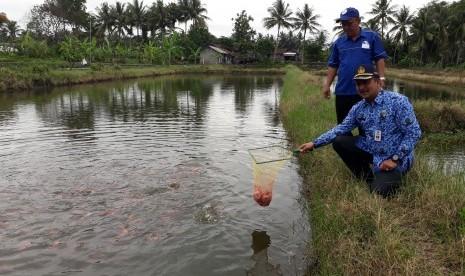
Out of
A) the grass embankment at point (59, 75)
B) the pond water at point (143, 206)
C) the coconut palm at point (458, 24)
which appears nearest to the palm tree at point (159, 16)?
the grass embankment at point (59, 75)

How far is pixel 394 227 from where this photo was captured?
12.8 ft

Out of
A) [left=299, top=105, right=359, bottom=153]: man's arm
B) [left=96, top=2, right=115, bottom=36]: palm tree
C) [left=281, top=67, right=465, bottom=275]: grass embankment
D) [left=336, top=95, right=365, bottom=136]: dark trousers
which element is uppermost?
[left=96, top=2, right=115, bottom=36]: palm tree

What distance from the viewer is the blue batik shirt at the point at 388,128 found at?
4.59 meters

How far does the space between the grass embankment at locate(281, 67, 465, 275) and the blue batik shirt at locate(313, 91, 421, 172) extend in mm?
412

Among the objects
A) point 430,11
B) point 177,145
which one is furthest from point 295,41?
point 177,145

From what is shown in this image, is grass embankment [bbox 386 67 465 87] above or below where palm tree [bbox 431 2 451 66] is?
below

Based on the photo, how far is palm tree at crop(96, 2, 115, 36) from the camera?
7012 cm

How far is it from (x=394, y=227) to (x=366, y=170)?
1.56 metres

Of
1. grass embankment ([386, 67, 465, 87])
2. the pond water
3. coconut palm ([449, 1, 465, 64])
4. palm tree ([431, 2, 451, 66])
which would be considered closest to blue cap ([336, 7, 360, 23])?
the pond water

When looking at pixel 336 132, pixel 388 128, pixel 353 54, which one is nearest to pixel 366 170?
pixel 336 132

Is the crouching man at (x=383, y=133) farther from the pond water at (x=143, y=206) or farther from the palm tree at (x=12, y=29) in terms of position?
the palm tree at (x=12, y=29)

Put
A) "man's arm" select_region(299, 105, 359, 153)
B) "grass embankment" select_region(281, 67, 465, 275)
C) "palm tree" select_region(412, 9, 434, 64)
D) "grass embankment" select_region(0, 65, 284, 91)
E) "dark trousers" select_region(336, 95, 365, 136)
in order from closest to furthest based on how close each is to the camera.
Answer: "grass embankment" select_region(281, 67, 465, 275)
"man's arm" select_region(299, 105, 359, 153)
"dark trousers" select_region(336, 95, 365, 136)
"grass embankment" select_region(0, 65, 284, 91)
"palm tree" select_region(412, 9, 434, 64)

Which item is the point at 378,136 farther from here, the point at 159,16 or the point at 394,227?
the point at 159,16

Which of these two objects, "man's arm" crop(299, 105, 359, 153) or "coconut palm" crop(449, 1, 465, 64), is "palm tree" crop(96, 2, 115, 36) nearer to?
"coconut palm" crop(449, 1, 465, 64)
